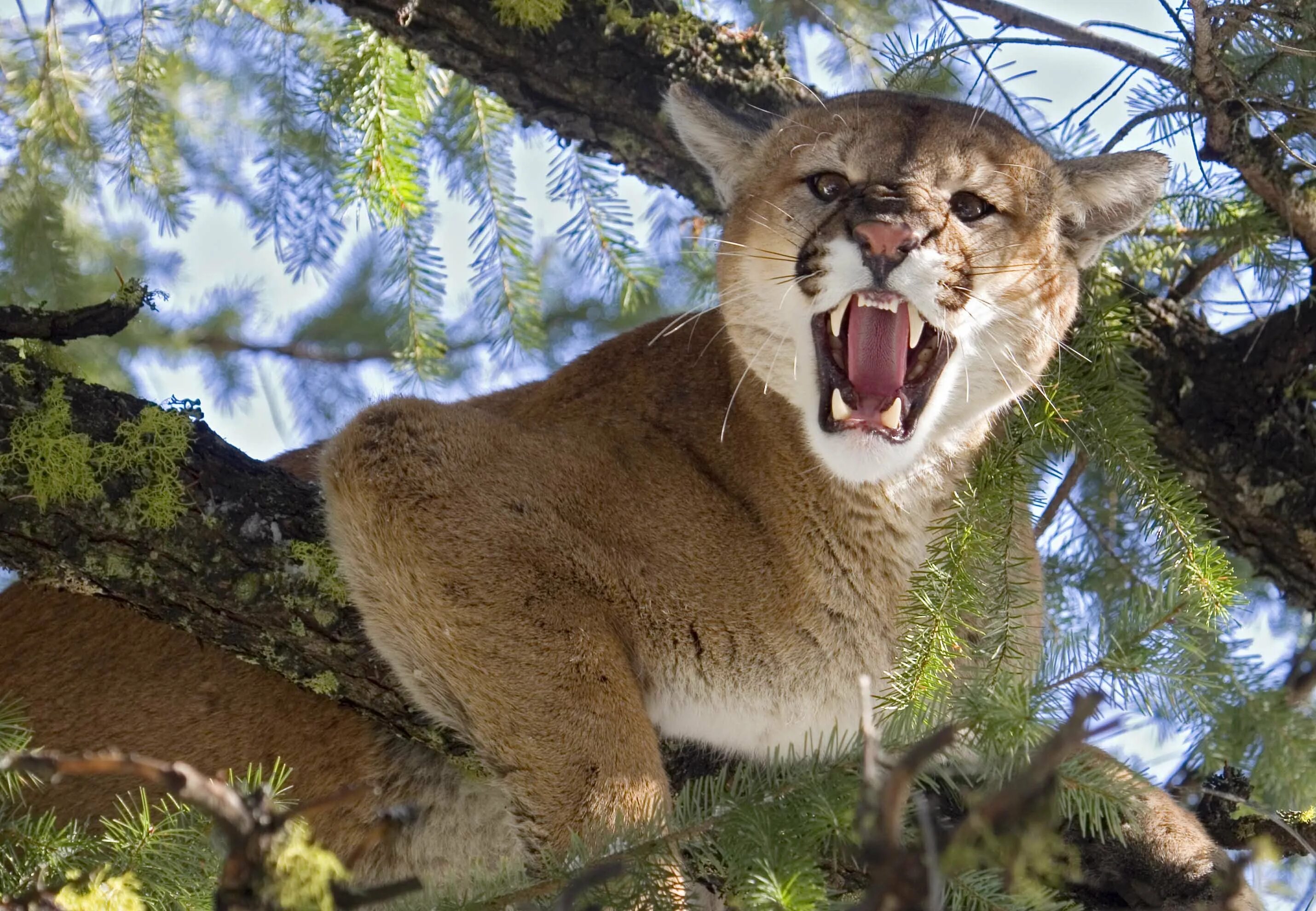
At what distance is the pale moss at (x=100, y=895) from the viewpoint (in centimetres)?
211

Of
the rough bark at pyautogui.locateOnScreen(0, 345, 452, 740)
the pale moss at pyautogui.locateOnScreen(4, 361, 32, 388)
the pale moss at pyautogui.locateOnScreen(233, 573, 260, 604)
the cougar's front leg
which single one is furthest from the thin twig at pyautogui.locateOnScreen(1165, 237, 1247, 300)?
the pale moss at pyautogui.locateOnScreen(4, 361, 32, 388)

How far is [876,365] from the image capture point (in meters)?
3.39

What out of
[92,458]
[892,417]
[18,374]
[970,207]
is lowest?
→ [92,458]

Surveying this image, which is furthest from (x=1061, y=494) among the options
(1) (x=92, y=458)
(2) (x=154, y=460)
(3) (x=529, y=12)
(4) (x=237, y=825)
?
(4) (x=237, y=825)

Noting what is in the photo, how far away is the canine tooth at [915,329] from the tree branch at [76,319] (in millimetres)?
1975

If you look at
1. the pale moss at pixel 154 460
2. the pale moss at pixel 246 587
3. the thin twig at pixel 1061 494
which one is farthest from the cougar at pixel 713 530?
the thin twig at pixel 1061 494

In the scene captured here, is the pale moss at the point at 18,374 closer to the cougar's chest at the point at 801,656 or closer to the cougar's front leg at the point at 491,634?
the cougar's front leg at the point at 491,634

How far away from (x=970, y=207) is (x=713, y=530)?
1158 millimetres

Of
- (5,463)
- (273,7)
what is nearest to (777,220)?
(5,463)

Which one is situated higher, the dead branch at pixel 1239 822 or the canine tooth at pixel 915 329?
the canine tooth at pixel 915 329

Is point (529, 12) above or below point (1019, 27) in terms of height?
above

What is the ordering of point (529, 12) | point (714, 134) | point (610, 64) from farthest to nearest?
point (610, 64), point (529, 12), point (714, 134)

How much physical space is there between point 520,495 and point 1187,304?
98.7 inches

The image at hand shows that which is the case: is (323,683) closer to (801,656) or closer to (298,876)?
(801,656)
